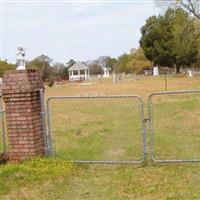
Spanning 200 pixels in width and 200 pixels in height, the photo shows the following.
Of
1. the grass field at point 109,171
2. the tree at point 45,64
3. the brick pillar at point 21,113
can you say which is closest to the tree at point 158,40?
the tree at point 45,64

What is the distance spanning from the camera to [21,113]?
8.53m

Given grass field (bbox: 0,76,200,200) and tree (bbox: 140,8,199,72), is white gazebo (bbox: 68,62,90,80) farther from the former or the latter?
grass field (bbox: 0,76,200,200)

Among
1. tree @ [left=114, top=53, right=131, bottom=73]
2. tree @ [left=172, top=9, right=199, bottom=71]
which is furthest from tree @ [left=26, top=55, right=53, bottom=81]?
tree @ [left=172, top=9, right=199, bottom=71]

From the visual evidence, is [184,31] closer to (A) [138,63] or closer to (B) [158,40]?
(B) [158,40]

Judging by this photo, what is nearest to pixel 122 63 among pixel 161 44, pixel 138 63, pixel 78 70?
pixel 78 70

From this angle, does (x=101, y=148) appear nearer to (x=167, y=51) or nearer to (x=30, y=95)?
(x=30, y=95)

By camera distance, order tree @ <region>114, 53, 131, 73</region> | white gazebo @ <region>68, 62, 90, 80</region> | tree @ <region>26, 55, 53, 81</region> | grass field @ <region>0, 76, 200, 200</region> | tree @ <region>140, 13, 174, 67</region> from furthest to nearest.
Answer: tree @ <region>114, 53, 131, 73</region>
white gazebo @ <region>68, 62, 90, 80</region>
tree @ <region>26, 55, 53, 81</region>
tree @ <region>140, 13, 174, 67</region>
grass field @ <region>0, 76, 200, 200</region>

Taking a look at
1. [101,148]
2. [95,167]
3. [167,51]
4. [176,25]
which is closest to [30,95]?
[95,167]

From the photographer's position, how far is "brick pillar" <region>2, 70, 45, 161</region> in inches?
335

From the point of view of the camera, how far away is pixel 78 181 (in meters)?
7.46

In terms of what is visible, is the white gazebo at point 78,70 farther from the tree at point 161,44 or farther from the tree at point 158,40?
the tree at point 158,40

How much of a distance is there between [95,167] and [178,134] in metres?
3.89

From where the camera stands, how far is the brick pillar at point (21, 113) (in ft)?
27.9

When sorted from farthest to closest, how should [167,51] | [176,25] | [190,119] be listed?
[167,51] < [176,25] < [190,119]
